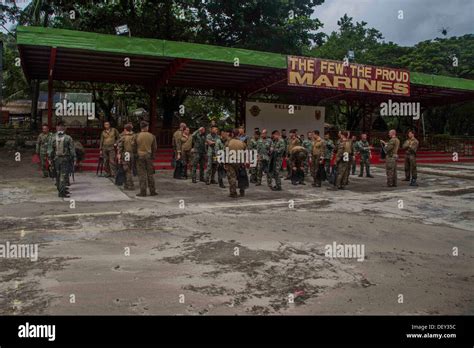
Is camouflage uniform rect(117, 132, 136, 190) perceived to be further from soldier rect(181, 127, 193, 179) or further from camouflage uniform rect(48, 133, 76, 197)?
soldier rect(181, 127, 193, 179)

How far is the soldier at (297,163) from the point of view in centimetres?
1379

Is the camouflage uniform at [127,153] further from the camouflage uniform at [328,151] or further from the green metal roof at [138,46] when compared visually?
the camouflage uniform at [328,151]

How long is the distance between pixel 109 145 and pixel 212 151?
3.17 metres

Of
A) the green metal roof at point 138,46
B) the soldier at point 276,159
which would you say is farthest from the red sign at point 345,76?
the soldier at point 276,159

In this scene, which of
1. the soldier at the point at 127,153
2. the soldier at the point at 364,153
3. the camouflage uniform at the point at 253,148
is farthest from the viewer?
the soldier at the point at 364,153

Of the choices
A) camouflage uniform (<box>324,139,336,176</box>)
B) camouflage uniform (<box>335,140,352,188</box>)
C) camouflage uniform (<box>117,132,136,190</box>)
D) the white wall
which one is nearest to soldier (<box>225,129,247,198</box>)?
camouflage uniform (<box>117,132,136,190</box>)

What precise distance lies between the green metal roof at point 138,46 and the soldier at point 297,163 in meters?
4.42

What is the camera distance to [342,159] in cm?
1302

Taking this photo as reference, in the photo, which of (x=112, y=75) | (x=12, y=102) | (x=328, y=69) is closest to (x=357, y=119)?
(x=328, y=69)

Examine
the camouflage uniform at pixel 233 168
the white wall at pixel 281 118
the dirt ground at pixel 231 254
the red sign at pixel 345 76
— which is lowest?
the dirt ground at pixel 231 254

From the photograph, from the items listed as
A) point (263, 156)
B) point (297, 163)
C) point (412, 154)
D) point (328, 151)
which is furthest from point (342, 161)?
point (412, 154)

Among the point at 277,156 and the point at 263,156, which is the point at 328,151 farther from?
the point at 263,156
